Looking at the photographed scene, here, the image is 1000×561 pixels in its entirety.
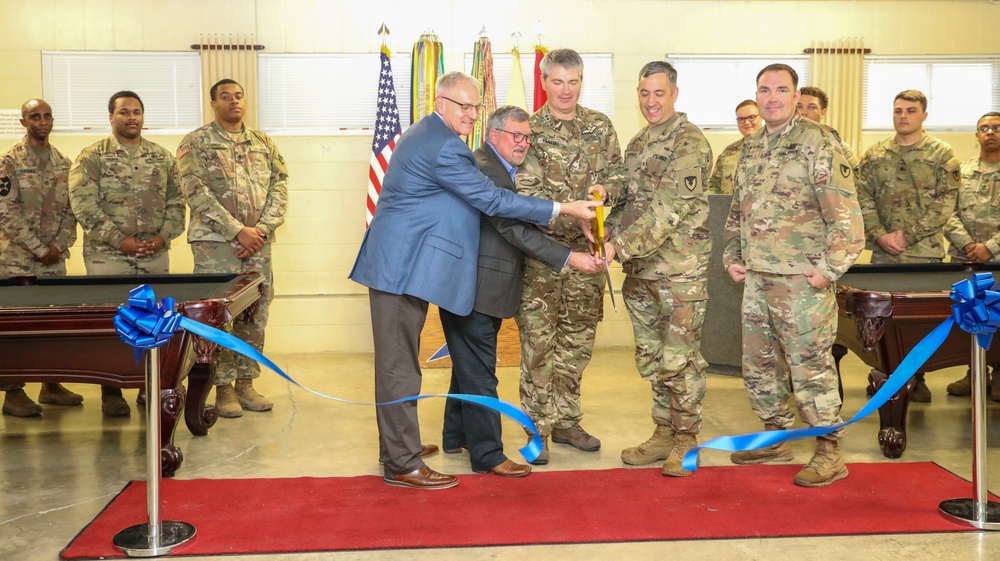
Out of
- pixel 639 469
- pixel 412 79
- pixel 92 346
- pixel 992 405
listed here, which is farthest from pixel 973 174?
pixel 92 346

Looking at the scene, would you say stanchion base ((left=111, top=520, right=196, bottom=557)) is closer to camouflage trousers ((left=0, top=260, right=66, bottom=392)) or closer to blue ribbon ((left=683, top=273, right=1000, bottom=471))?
blue ribbon ((left=683, top=273, right=1000, bottom=471))

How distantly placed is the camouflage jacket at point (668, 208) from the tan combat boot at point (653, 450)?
74cm

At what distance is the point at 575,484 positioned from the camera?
3.95 m

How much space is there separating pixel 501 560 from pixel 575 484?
0.89m

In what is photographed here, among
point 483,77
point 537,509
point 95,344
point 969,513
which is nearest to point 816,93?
point 483,77

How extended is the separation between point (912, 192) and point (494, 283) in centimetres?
327

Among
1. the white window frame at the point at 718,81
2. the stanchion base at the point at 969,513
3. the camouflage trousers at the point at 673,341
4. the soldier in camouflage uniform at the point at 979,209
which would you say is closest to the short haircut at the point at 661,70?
the camouflage trousers at the point at 673,341

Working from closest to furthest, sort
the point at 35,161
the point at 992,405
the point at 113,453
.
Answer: the point at 113,453, the point at 992,405, the point at 35,161

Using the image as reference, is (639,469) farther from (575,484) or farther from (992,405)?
(992,405)

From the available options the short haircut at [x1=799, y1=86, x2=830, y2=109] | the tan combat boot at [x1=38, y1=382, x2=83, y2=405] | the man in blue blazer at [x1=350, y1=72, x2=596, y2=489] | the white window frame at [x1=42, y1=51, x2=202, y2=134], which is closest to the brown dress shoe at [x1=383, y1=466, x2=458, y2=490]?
the man in blue blazer at [x1=350, y1=72, x2=596, y2=489]

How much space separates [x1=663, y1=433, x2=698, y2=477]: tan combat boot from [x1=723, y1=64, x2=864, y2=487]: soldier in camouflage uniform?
476mm

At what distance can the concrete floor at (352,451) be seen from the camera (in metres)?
3.19

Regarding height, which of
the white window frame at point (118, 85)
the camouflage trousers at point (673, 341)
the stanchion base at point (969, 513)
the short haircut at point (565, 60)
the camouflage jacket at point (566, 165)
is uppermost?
the white window frame at point (118, 85)

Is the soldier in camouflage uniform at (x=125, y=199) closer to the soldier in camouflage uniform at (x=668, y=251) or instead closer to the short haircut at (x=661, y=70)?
the soldier in camouflage uniform at (x=668, y=251)
